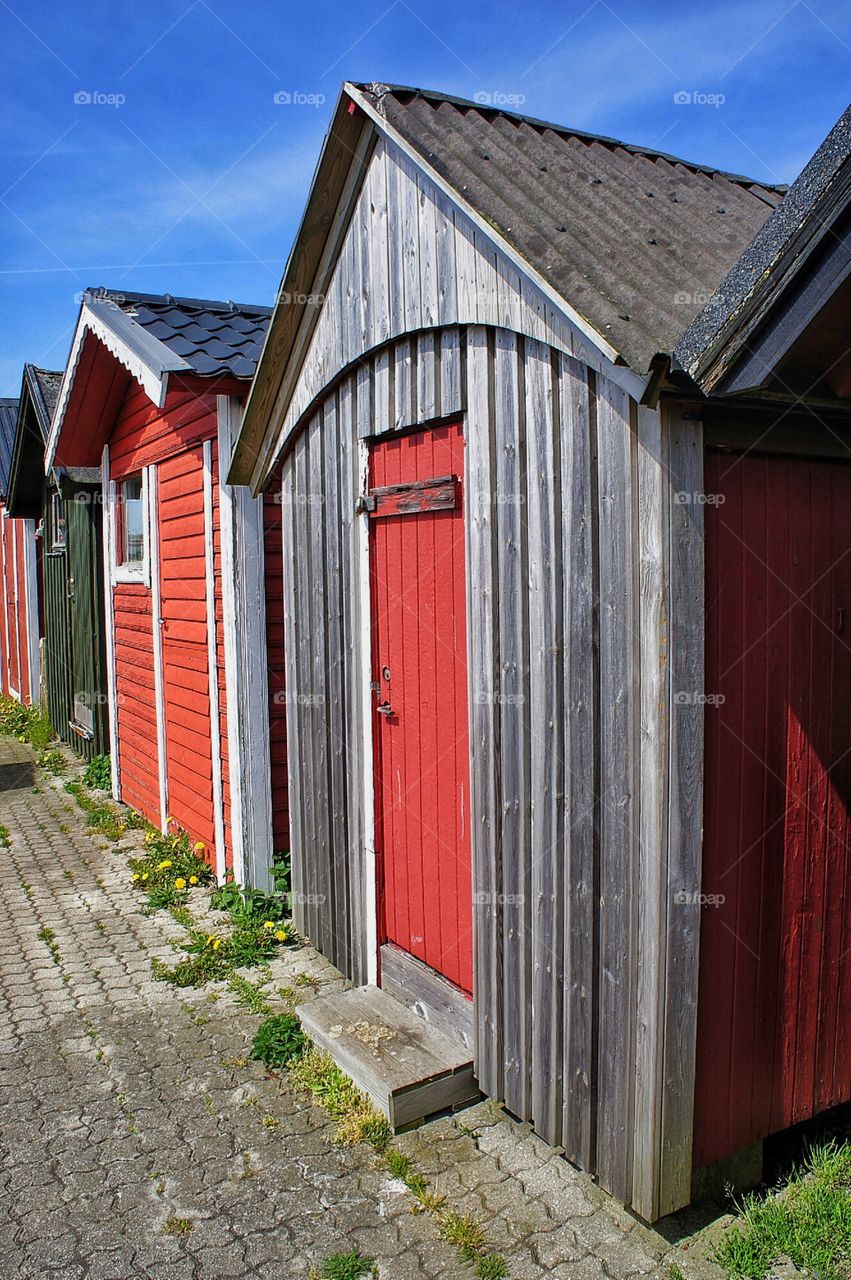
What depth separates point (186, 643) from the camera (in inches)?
274

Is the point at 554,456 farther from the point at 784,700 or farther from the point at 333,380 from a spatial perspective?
the point at 333,380

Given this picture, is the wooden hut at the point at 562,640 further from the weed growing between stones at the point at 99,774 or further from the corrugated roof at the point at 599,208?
the weed growing between stones at the point at 99,774

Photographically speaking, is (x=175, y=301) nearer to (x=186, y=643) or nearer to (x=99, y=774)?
(x=186, y=643)

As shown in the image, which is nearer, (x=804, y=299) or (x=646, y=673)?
→ (x=804, y=299)

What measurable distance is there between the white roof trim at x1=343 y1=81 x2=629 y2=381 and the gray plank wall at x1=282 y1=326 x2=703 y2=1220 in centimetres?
21

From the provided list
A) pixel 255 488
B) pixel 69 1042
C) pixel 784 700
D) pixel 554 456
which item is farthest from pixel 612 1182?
pixel 255 488

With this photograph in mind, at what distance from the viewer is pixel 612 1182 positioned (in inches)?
122

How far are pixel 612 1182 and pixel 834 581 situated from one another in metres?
2.17

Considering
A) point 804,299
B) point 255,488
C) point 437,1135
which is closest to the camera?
point 804,299

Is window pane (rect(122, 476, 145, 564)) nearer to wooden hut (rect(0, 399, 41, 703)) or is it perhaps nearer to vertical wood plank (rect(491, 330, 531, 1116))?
wooden hut (rect(0, 399, 41, 703))

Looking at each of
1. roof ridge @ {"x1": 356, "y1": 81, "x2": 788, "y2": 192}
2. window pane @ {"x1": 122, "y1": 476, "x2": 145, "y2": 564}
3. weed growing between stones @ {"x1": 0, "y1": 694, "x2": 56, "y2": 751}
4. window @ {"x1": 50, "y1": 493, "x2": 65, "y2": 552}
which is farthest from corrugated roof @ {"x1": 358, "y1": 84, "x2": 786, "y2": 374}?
weed growing between stones @ {"x1": 0, "y1": 694, "x2": 56, "y2": 751}

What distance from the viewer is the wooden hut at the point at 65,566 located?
9.97 metres

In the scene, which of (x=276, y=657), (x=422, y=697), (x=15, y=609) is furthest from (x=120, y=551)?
(x=15, y=609)

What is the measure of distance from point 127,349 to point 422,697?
3842 millimetres
